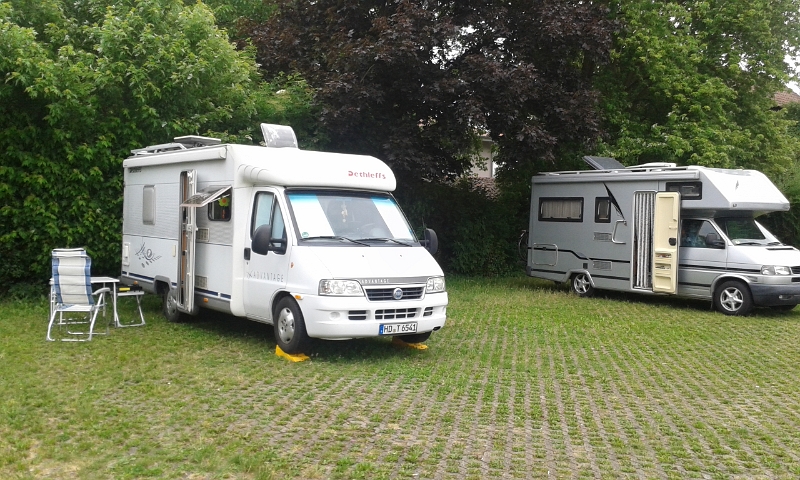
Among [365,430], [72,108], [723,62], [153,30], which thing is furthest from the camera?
[723,62]

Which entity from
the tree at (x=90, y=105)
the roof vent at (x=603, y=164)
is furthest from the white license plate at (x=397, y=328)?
the roof vent at (x=603, y=164)

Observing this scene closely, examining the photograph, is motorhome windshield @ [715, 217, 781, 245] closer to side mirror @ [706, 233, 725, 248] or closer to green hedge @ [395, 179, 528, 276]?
side mirror @ [706, 233, 725, 248]

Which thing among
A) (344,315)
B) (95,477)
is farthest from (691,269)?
(95,477)

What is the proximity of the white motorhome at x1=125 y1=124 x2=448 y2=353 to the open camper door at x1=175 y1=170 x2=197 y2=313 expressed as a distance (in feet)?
0.05

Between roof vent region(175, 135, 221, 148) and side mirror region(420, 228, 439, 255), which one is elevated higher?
roof vent region(175, 135, 221, 148)

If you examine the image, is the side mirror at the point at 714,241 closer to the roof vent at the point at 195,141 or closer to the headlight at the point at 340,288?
the headlight at the point at 340,288

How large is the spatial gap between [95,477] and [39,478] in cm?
37

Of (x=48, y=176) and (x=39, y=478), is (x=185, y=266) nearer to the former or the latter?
(x=48, y=176)

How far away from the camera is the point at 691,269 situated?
50.1 ft

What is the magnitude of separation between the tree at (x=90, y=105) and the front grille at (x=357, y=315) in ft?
23.3

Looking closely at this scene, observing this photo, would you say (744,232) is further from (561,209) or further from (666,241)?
(561,209)

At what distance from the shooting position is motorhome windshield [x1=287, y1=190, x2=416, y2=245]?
958 cm

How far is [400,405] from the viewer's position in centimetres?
732

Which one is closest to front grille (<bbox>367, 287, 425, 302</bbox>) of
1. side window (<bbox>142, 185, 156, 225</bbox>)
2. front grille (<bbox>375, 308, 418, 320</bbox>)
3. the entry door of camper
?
front grille (<bbox>375, 308, 418, 320</bbox>)
